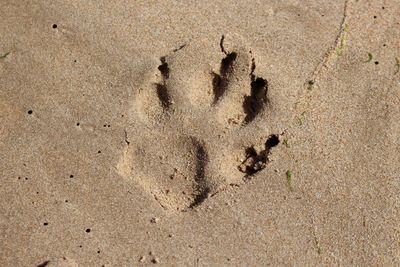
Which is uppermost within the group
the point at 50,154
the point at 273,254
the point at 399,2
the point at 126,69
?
the point at 399,2

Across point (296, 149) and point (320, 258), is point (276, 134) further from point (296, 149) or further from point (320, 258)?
point (320, 258)

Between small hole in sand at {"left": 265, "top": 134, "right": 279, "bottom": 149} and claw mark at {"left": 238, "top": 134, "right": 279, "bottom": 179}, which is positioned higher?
small hole in sand at {"left": 265, "top": 134, "right": 279, "bottom": 149}

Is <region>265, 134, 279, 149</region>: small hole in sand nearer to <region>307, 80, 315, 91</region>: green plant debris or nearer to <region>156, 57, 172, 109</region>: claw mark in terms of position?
<region>307, 80, 315, 91</region>: green plant debris

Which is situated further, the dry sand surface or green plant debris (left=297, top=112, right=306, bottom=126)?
green plant debris (left=297, top=112, right=306, bottom=126)

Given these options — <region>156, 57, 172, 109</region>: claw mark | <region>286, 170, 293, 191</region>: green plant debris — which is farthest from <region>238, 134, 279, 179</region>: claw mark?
<region>156, 57, 172, 109</region>: claw mark

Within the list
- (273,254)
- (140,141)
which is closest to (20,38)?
(140,141)

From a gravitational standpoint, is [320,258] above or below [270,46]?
below
